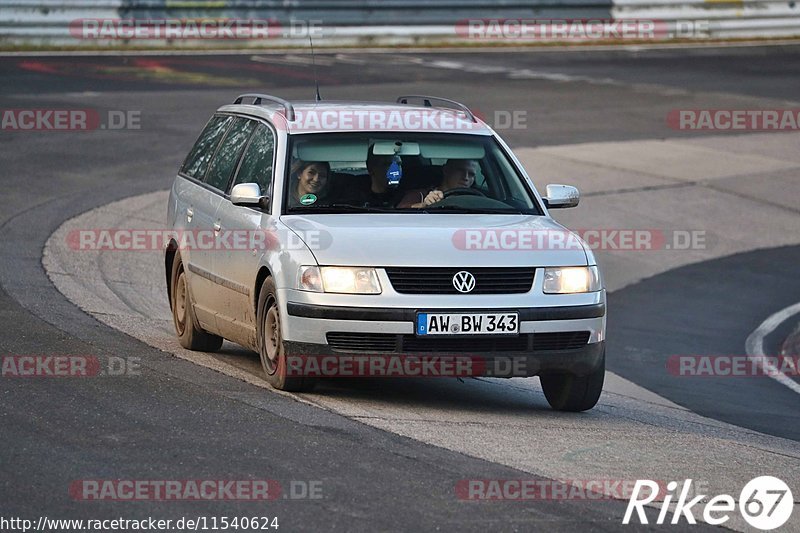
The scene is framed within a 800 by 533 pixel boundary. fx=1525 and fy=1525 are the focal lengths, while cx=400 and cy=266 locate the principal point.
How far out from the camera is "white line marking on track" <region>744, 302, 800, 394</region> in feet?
45.5

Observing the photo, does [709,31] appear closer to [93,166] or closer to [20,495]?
[93,166]

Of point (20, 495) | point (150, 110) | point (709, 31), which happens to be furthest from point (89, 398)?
point (709, 31)

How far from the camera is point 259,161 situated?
9820mm

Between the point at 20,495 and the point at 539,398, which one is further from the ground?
the point at 20,495

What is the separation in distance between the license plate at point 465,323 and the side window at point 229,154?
2.38 metres

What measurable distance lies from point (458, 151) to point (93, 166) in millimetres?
11063

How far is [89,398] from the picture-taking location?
8320mm

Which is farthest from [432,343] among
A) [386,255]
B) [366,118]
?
[366,118]

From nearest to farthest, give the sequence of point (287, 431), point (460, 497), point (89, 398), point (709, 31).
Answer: point (460, 497) → point (287, 431) → point (89, 398) → point (709, 31)

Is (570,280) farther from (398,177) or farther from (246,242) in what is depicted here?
(246,242)

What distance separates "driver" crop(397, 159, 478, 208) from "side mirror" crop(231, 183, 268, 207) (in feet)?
2.79

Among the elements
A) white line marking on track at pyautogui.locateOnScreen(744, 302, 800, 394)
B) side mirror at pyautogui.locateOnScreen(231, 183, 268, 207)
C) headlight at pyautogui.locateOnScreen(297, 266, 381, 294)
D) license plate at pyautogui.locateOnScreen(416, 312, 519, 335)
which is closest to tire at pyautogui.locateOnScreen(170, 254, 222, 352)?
side mirror at pyautogui.locateOnScreen(231, 183, 268, 207)

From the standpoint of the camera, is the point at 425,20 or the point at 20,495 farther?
the point at 425,20

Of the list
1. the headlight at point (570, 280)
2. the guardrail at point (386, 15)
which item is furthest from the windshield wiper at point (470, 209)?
the guardrail at point (386, 15)
